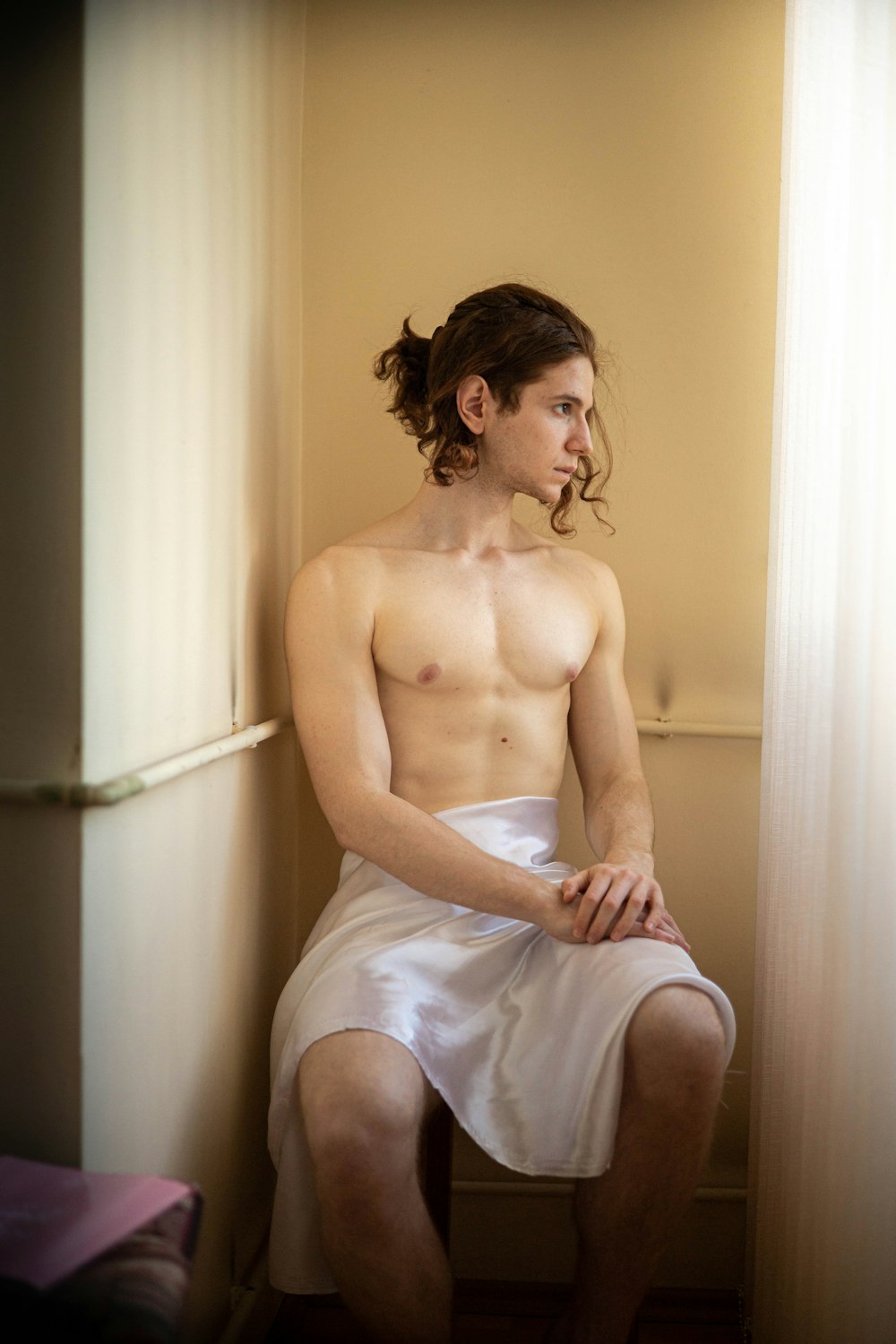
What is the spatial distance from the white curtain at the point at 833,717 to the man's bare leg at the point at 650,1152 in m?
0.30

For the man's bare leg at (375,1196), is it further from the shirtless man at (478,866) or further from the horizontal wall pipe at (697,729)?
the horizontal wall pipe at (697,729)

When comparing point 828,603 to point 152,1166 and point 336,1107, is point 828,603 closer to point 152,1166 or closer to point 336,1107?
point 336,1107

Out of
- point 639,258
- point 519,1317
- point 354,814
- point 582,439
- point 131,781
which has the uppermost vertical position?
point 639,258

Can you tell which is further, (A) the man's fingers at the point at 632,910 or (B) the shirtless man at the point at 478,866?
(A) the man's fingers at the point at 632,910

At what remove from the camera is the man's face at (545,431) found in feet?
5.90

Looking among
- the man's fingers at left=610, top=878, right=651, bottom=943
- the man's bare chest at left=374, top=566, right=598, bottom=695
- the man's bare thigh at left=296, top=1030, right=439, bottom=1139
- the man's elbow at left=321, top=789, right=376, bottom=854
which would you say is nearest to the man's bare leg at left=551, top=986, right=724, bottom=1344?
the man's fingers at left=610, top=878, right=651, bottom=943

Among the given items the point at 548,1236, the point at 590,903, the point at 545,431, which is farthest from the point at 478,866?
the point at 548,1236

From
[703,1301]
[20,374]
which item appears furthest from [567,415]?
[703,1301]

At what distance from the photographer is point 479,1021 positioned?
157cm

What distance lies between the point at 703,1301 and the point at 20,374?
1.97 meters

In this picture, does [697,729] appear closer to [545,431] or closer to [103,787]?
[545,431]

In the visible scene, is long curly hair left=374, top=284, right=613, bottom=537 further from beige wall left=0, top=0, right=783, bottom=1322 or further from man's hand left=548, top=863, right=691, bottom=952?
man's hand left=548, top=863, right=691, bottom=952

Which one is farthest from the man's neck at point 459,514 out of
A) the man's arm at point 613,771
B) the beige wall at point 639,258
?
the beige wall at point 639,258

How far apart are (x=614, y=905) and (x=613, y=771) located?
0.36 meters
